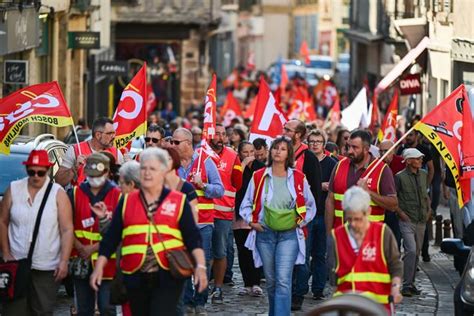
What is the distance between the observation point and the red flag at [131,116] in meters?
18.0

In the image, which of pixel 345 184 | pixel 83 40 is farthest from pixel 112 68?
pixel 345 184

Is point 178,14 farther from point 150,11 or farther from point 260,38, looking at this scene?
point 260,38

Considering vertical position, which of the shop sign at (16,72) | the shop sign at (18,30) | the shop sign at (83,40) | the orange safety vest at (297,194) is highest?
the shop sign at (18,30)

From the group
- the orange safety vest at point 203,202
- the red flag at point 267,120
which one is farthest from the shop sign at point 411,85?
the orange safety vest at point 203,202

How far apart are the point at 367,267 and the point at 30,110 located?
637 centimetres

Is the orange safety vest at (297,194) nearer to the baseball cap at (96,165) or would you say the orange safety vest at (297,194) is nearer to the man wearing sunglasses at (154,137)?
the baseball cap at (96,165)

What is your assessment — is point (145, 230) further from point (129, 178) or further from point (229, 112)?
point (229, 112)

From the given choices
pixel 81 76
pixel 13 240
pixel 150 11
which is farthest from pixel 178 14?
pixel 13 240

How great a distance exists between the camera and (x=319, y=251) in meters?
17.8

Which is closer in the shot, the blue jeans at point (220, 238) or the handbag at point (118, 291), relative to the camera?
the handbag at point (118, 291)

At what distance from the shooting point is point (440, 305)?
17.3m

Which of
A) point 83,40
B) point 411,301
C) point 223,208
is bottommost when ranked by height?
point 411,301

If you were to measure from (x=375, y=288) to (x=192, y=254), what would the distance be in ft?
4.23

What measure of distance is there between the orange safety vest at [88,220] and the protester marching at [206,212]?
0.04 ft
